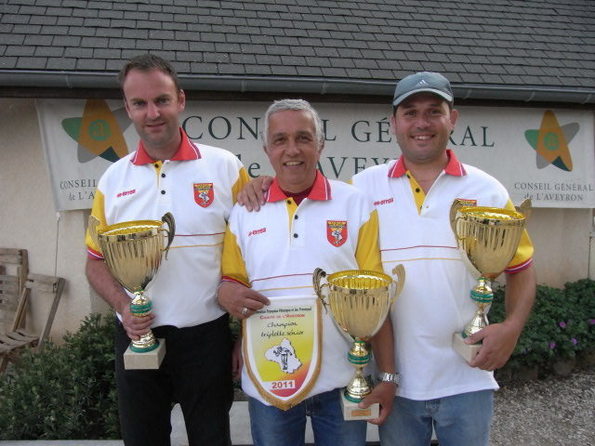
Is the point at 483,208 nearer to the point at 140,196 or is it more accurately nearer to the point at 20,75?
the point at 140,196

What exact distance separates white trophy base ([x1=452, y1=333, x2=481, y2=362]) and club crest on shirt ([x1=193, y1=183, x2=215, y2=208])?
3.72 feet

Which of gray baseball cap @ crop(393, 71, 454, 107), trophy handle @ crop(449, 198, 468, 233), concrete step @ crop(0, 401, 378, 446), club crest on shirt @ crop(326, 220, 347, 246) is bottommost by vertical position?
concrete step @ crop(0, 401, 378, 446)

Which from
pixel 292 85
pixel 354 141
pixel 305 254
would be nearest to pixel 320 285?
pixel 305 254

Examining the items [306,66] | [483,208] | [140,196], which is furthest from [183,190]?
[306,66]

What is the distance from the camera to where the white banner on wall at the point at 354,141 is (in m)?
4.38

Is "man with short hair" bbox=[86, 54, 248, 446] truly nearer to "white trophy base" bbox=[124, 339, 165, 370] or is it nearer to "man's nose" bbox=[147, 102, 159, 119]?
"man's nose" bbox=[147, 102, 159, 119]

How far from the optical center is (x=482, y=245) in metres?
1.65

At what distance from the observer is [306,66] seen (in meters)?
4.44

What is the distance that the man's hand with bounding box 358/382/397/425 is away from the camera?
1680 mm

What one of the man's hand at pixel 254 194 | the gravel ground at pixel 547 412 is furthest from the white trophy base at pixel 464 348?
the gravel ground at pixel 547 412

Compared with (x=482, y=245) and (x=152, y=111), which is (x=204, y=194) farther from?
(x=482, y=245)

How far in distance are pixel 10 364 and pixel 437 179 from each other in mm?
4693

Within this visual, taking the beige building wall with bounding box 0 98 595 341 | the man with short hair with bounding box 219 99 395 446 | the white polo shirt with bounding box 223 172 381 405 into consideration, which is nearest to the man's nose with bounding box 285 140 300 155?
the man with short hair with bounding box 219 99 395 446

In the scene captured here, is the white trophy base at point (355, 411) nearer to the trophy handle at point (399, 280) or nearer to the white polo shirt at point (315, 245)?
the white polo shirt at point (315, 245)
